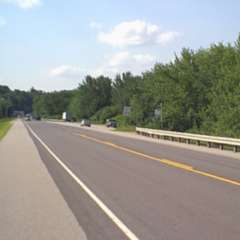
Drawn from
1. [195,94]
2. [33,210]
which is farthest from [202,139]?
[195,94]

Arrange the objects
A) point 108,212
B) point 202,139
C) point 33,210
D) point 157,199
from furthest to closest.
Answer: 1. point 202,139
2. point 157,199
3. point 33,210
4. point 108,212

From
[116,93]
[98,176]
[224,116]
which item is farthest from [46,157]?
[116,93]

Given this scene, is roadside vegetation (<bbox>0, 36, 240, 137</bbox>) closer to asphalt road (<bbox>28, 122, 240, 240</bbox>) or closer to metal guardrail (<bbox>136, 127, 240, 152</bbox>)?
metal guardrail (<bbox>136, 127, 240, 152</bbox>)

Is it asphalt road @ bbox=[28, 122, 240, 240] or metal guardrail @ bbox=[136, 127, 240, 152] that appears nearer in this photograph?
asphalt road @ bbox=[28, 122, 240, 240]

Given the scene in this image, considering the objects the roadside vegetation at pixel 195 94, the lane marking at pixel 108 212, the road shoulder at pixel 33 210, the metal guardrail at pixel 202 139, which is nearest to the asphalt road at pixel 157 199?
the lane marking at pixel 108 212

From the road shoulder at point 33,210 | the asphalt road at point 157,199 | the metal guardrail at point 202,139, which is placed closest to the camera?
the road shoulder at point 33,210

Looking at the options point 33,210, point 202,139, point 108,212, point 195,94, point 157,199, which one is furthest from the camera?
point 195,94

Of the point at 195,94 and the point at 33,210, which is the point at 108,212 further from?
the point at 195,94

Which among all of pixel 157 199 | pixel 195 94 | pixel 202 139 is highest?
pixel 195 94

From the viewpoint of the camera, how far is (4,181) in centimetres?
1734

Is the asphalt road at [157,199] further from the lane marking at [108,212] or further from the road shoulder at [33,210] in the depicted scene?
the road shoulder at [33,210]

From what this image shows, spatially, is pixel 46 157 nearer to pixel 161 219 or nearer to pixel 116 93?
pixel 161 219

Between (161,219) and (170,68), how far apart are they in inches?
2681

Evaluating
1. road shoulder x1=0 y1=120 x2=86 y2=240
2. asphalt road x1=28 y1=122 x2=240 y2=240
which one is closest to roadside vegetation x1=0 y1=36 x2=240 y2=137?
asphalt road x1=28 y1=122 x2=240 y2=240
